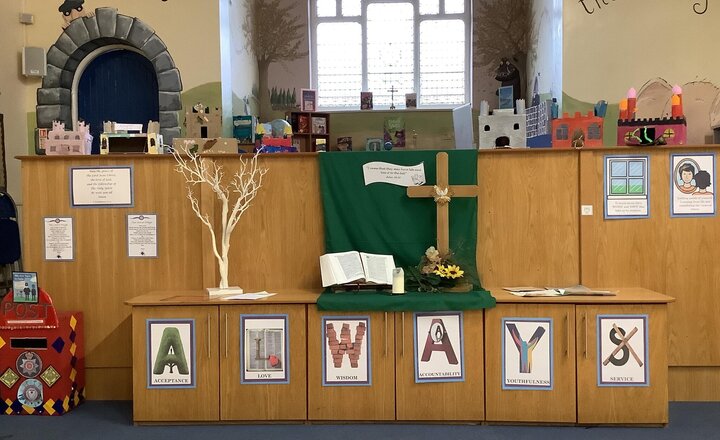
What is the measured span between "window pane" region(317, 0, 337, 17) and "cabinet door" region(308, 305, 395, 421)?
7013mm

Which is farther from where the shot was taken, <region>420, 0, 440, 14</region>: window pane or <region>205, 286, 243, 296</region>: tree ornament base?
<region>420, 0, 440, 14</region>: window pane

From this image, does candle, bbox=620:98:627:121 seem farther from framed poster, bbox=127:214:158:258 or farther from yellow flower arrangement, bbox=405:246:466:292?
framed poster, bbox=127:214:158:258

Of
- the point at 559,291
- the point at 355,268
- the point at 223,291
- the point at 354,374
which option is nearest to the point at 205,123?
the point at 223,291

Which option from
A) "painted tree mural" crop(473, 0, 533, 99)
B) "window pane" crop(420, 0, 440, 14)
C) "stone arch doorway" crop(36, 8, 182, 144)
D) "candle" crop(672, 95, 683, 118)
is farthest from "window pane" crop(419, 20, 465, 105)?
"candle" crop(672, 95, 683, 118)

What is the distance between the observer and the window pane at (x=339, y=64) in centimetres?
955

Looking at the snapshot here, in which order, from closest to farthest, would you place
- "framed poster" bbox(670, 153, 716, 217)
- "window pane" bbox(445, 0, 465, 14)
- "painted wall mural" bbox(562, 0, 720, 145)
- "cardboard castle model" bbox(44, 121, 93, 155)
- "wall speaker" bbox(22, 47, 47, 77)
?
"framed poster" bbox(670, 153, 716, 217)
"cardboard castle model" bbox(44, 121, 93, 155)
"painted wall mural" bbox(562, 0, 720, 145)
"wall speaker" bbox(22, 47, 47, 77)
"window pane" bbox(445, 0, 465, 14)

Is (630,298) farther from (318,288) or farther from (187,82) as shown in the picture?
(187,82)

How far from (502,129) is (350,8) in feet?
19.6

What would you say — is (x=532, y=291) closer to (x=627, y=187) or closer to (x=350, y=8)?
(x=627, y=187)

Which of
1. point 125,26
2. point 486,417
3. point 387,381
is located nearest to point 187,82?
point 125,26

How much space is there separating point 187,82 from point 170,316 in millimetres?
3723

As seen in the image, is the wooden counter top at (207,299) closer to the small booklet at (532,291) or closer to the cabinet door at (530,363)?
the cabinet door at (530,363)

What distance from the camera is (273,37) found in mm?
9281

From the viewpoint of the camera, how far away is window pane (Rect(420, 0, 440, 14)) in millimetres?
9469
